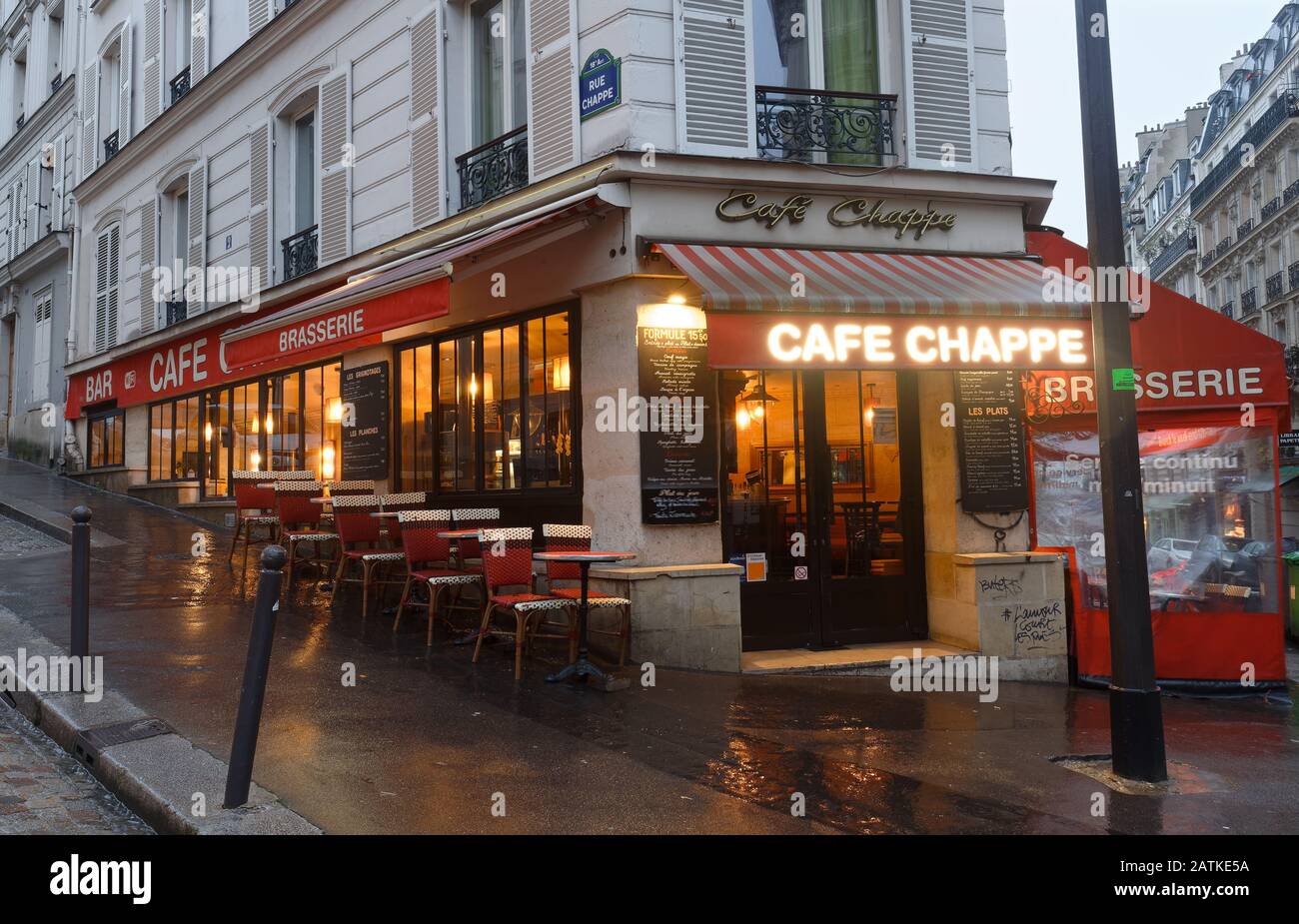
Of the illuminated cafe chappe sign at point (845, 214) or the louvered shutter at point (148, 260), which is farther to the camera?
the louvered shutter at point (148, 260)

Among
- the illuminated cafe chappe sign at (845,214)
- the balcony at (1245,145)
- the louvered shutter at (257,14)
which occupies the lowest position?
the illuminated cafe chappe sign at (845,214)

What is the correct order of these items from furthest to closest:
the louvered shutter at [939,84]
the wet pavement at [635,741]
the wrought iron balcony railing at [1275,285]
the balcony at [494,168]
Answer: the wrought iron balcony railing at [1275,285] < the balcony at [494,168] < the louvered shutter at [939,84] < the wet pavement at [635,741]

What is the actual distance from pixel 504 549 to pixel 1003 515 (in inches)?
178

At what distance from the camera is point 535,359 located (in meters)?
9.30

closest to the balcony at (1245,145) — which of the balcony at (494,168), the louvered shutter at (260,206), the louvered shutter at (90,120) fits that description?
the louvered shutter at (260,206)

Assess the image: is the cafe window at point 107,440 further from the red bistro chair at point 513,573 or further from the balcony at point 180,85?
the red bistro chair at point 513,573

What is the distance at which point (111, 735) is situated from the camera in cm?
525

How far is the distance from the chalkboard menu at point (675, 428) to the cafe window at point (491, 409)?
3.38ft

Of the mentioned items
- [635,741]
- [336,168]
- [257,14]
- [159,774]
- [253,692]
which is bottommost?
[635,741]

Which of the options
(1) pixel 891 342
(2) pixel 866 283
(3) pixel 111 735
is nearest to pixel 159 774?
(3) pixel 111 735

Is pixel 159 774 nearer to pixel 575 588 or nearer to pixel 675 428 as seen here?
pixel 575 588

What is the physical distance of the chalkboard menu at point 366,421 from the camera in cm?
1144

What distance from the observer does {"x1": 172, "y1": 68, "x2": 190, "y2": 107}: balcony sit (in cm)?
1577

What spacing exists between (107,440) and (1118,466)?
1864 centimetres
